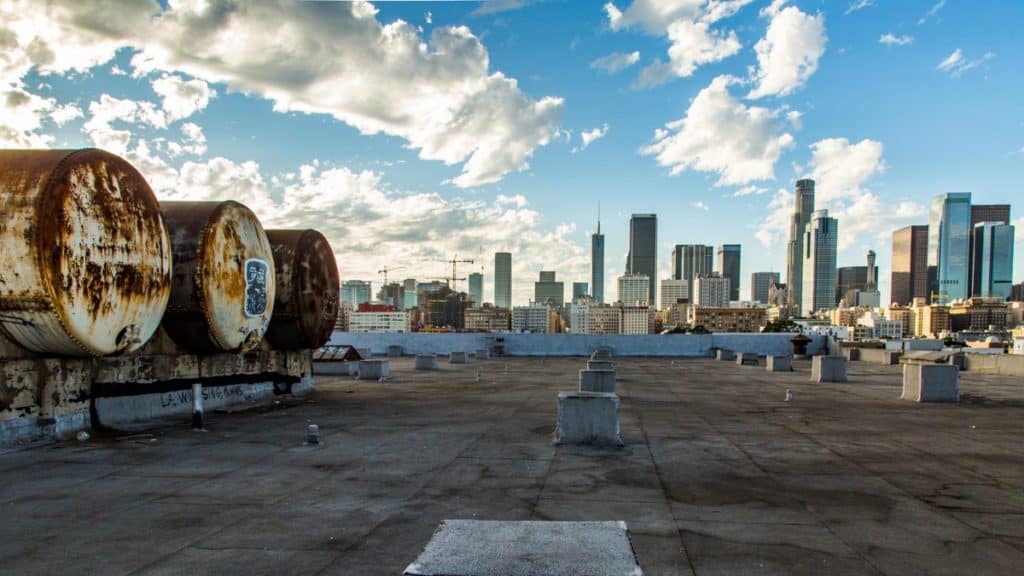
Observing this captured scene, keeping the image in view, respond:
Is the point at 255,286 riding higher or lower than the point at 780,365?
higher

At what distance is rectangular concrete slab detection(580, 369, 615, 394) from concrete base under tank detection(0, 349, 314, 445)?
10845 mm

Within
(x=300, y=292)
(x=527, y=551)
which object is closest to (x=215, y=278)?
(x=300, y=292)

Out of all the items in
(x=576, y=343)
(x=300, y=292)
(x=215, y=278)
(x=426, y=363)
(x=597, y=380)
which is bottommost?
(x=576, y=343)

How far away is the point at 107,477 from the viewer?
1030 centimetres

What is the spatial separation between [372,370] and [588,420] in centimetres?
1869

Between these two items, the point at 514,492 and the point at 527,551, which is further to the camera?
the point at 514,492

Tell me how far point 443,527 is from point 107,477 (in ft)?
27.9

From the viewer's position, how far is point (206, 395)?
1838 centimetres

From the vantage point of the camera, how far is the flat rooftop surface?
682 cm

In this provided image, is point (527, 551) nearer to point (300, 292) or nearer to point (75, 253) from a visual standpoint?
point (75, 253)

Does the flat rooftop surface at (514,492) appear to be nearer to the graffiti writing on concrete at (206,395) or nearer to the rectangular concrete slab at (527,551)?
the graffiti writing on concrete at (206,395)

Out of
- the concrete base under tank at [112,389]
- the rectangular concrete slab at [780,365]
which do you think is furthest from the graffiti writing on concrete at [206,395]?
the rectangular concrete slab at [780,365]

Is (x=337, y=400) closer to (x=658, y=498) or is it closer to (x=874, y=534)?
(x=658, y=498)

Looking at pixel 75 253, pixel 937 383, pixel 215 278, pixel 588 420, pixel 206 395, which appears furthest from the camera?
pixel 937 383
